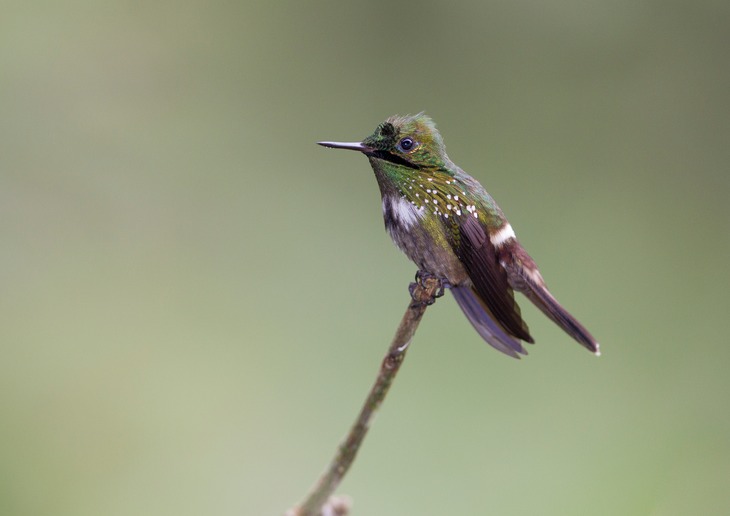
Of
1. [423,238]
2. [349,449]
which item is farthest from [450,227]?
[349,449]

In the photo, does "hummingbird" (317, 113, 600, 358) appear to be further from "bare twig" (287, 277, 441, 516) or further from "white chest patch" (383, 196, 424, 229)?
"bare twig" (287, 277, 441, 516)

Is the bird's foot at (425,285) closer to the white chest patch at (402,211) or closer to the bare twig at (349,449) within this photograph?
the white chest patch at (402,211)

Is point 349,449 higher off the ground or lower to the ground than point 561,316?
lower

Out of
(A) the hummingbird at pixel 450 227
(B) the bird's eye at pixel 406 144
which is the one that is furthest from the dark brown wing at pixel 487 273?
(B) the bird's eye at pixel 406 144

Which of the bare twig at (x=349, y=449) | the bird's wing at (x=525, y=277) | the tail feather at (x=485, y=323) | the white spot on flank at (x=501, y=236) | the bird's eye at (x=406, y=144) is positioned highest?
the bird's eye at (x=406, y=144)

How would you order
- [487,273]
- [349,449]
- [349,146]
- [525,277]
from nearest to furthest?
[349,449] → [349,146] → [487,273] → [525,277]

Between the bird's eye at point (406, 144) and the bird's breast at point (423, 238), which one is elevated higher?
the bird's eye at point (406, 144)

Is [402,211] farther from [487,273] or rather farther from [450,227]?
[487,273]

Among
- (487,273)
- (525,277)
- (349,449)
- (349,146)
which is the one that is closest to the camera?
(349,449)

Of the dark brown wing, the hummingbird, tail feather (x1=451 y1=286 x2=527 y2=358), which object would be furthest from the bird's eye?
tail feather (x1=451 y1=286 x2=527 y2=358)
